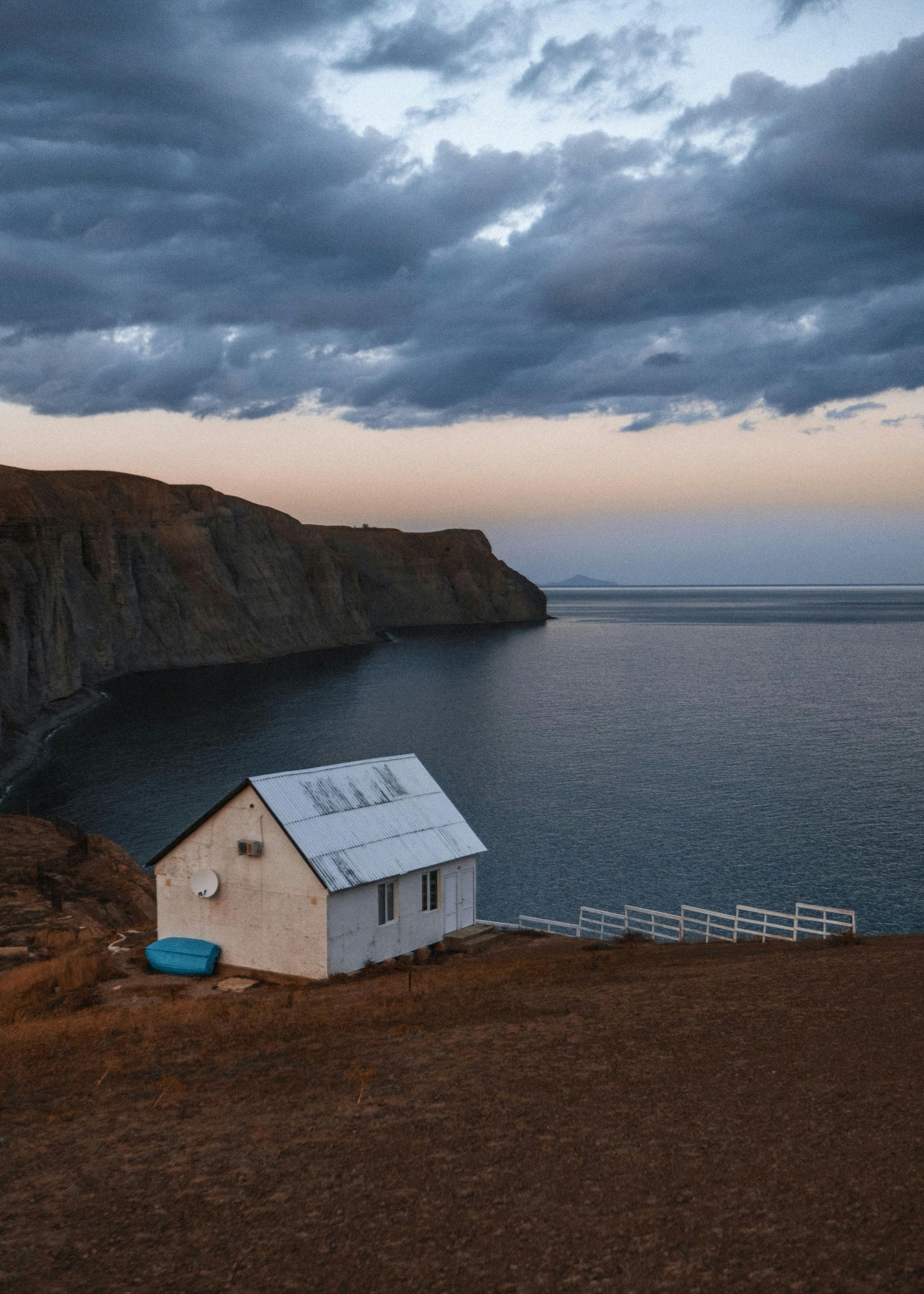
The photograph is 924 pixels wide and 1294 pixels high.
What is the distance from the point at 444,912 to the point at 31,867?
21.3 m

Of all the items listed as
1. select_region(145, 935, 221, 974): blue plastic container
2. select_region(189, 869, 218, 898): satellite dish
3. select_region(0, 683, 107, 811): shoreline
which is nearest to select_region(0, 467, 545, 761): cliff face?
select_region(0, 683, 107, 811): shoreline

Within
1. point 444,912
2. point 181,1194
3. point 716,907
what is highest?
point 181,1194

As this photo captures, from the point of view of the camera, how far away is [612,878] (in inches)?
1811

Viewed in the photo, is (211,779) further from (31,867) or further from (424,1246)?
(424,1246)

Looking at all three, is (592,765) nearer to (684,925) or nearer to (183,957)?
(684,925)

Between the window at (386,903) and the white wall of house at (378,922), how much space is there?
0.10 m

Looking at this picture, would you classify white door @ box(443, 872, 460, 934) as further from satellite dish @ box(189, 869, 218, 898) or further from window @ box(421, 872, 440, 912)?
satellite dish @ box(189, 869, 218, 898)

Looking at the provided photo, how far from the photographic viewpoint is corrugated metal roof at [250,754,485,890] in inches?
1092

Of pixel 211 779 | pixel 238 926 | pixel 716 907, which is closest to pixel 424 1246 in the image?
pixel 238 926

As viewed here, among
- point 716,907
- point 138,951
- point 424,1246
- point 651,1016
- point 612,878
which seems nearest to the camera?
point 424,1246

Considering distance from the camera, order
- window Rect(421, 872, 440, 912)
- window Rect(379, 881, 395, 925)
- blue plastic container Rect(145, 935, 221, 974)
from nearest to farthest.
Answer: blue plastic container Rect(145, 935, 221, 974), window Rect(379, 881, 395, 925), window Rect(421, 872, 440, 912)

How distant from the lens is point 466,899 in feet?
105

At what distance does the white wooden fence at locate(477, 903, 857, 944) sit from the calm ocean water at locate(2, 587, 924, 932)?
1845mm

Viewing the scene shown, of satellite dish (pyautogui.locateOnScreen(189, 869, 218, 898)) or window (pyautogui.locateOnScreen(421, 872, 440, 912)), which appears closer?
satellite dish (pyautogui.locateOnScreen(189, 869, 218, 898))
